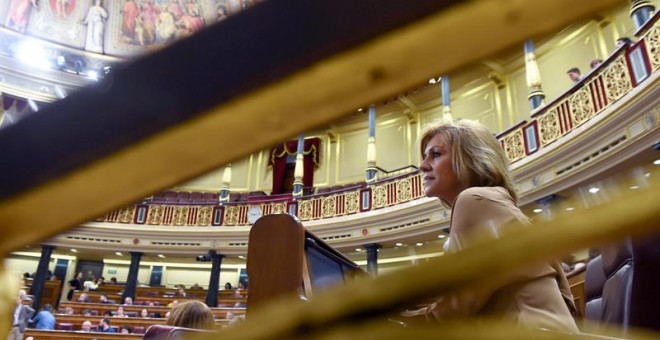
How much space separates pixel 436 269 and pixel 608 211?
98mm

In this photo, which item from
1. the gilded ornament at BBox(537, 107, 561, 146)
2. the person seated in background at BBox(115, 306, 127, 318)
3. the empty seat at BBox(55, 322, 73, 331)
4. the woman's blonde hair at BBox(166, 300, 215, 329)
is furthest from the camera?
the person seated in background at BBox(115, 306, 127, 318)

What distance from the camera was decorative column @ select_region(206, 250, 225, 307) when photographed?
40.3 feet

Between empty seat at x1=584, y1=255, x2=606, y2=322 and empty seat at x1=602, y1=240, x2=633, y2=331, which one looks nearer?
empty seat at x1=602, y1=240, x2=633, y2=331

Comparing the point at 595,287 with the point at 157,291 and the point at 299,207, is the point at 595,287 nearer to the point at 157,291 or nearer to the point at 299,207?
the point at 299,207

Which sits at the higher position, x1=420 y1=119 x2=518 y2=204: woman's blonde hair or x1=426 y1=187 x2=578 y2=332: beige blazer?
x1=420 y1=119 x2=518 y2=204: woman's blonde hair

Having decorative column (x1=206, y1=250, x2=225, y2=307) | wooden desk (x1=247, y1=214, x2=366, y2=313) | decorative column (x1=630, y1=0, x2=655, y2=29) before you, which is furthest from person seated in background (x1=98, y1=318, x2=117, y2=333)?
decorative column (x1=630, y1=0, x2=655, y2=29)

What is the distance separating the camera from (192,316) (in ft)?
8.14

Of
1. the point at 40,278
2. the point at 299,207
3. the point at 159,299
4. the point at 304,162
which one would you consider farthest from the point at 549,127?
the point at 40,278

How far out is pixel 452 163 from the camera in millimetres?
1398

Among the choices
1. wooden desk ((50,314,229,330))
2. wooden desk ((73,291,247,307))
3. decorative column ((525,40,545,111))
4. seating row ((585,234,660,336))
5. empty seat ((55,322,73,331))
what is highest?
decorative column ((525,40,545,111))

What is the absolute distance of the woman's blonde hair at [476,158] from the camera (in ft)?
4.40

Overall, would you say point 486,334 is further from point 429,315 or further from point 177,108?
point 429,315

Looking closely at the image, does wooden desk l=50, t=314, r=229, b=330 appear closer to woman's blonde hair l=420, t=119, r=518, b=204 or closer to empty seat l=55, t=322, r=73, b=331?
empty seat l=55, t=322, r=73, b=331

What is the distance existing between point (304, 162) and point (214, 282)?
18.0 feet
